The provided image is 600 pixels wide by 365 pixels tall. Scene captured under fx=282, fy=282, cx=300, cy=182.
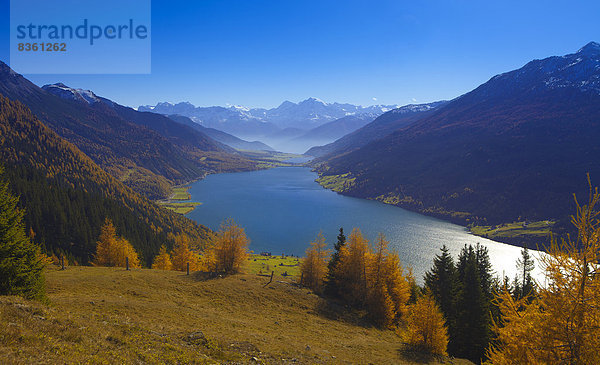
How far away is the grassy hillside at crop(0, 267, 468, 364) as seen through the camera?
1630 centimetres

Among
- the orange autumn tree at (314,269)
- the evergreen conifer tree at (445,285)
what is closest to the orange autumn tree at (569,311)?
the evergreen conifer tree at (445,285)

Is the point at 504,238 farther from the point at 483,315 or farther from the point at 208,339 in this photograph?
the point at 208,339

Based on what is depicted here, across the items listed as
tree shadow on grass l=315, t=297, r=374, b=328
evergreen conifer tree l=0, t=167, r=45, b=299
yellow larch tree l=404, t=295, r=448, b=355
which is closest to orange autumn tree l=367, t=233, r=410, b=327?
tree shadow on grass l=315, t=297, r=374, b=328

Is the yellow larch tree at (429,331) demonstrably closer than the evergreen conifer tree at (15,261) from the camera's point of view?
No

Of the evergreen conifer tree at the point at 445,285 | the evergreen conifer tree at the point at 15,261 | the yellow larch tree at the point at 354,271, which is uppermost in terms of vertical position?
the evergreen conifer tree at the point at 15,261

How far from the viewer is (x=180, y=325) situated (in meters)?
26.2

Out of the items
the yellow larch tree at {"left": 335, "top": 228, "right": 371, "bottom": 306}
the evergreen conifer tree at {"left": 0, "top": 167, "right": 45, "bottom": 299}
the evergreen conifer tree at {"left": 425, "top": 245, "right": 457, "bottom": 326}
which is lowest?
the evergreen conifer tree at {"left": 425, "top": 245, "right": 457, "bottom": 326}

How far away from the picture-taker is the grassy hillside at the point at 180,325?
16.3 metres

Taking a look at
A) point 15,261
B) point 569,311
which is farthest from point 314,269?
point 569,311

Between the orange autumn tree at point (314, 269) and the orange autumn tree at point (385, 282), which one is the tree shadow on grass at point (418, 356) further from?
the orange autumn tree at point (314, 269)

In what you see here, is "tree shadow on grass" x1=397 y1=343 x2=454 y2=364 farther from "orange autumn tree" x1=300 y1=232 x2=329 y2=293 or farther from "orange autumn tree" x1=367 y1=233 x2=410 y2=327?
"orange autumn tree" x1=300 y1=232 x2=329 y2=293

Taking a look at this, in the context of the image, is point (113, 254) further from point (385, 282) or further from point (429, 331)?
point (429, 331)

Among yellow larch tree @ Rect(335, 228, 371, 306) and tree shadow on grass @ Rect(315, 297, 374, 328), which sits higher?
Result: yellow larch tree @ Rect(335, 228, 371, 306)

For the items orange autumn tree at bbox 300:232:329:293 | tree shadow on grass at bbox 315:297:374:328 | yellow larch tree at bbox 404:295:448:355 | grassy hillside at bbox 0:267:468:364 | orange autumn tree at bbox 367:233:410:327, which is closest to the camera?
grassy hillside at bbox 0:267:468:364
